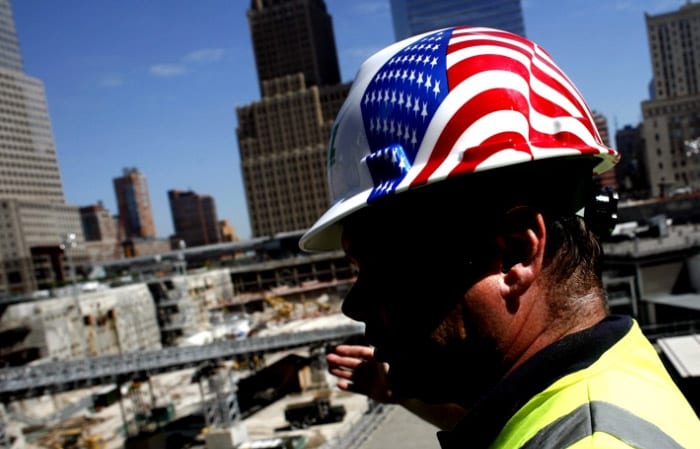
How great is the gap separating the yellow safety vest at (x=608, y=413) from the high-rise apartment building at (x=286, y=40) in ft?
402

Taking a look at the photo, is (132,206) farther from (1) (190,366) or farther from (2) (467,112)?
(2) (467,112)

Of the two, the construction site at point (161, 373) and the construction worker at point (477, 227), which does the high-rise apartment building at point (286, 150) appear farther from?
the construction worker at point (477, 227)

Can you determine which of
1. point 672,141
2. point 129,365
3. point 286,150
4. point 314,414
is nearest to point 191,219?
point 286,150

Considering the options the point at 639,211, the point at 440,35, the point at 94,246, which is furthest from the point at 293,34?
the point at 440,35

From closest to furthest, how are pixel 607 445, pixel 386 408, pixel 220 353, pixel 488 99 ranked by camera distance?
pixel 607 445 < pixel 488 99 < pixel 386 408 < pixel 220 353

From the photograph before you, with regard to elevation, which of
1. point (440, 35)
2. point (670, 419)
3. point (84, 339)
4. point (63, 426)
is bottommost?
point (63, 426)

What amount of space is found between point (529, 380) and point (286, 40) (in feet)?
420

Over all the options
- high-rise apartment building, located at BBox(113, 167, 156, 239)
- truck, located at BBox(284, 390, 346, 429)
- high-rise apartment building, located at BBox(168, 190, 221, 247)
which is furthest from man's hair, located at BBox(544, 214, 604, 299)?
high-rise apartment building, located at BBox(113, 167, 156, 239)

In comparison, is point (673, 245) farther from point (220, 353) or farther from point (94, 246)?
point (94, 246)

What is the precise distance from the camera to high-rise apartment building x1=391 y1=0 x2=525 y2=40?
13625 centimetres

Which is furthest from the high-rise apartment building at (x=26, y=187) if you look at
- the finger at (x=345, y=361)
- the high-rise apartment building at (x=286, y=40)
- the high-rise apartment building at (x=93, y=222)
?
the finger at (x=345, y=361)

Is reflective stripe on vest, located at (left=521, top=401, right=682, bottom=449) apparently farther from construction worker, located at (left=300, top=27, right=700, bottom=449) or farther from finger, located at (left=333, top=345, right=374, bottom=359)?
finger, located at (left=333, top=345, right=374, bottom=359)

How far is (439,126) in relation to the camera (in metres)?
1.71

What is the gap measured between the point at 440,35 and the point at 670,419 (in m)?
1.41
